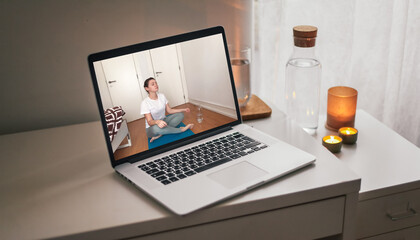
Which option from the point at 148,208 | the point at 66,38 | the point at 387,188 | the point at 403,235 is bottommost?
the point at 403,235

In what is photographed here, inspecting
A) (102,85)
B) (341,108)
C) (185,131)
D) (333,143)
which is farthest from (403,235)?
(102,85)

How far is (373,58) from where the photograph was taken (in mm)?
1414

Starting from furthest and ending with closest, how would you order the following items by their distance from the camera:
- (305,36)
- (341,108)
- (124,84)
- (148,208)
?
1. (341,108)
2. (305,36)
3. (124,84)
4. (148,208)

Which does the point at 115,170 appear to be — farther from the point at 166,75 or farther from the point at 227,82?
the point at 227,82

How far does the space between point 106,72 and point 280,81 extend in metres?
0.70

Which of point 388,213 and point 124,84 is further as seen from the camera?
point 388,213

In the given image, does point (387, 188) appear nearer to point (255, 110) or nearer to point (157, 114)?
point (255, 110)

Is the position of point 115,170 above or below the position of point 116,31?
below

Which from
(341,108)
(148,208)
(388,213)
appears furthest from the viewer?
(341,108)

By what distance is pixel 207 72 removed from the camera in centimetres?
100

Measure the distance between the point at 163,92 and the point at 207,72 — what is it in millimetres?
138

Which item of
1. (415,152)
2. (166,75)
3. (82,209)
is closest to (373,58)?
(415,152)

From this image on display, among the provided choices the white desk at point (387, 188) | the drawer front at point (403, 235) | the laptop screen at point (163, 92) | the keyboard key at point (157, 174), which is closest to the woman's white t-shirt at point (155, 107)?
the laptop screen at point (163, 92)

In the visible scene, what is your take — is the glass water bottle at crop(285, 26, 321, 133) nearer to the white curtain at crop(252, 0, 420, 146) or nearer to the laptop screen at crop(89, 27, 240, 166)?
the white curtain at crop(252, 0, 420, 146)
